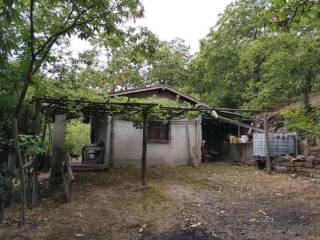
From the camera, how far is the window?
14.0m

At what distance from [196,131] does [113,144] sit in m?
3.97

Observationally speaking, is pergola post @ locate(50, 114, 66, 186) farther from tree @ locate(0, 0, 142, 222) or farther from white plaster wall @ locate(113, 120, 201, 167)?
tree @ locate(0, 0, 142, 222)

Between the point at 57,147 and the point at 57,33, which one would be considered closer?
the point at 57,33

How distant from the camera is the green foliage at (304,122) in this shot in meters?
11.9

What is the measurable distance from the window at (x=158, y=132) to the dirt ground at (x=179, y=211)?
3251 mm

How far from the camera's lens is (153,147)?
1387 cm

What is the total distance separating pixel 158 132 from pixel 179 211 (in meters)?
7.09

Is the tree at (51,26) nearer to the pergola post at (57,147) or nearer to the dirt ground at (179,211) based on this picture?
the dirt ground at (179,211)

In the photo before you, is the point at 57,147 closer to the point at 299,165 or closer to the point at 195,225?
the point at 195,225

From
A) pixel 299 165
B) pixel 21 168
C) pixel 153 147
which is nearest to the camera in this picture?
pixel 21 168

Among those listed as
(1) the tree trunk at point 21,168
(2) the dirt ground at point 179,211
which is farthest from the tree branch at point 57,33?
(2) the dirt ground at point 179,211

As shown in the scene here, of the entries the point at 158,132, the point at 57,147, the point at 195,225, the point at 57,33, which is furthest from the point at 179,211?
the point at 158,132

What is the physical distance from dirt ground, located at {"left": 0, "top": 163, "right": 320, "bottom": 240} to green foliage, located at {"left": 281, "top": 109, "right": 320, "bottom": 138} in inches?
88.1

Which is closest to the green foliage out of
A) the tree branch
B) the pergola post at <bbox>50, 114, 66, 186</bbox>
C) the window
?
the window
